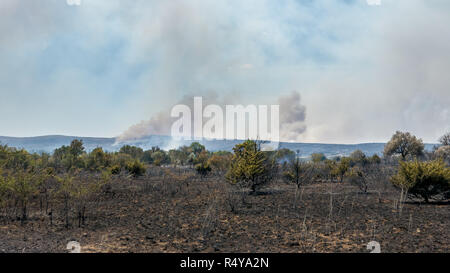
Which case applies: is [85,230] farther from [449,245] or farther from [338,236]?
[449,245]

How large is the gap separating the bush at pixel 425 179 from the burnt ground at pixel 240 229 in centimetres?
73

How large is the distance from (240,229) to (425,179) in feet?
30.9

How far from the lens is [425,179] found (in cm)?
1330

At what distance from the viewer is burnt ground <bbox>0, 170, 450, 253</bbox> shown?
688 cm

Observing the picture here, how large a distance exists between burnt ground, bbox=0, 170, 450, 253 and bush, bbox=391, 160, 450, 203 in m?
0.73

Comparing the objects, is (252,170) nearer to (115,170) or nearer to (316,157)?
(115,170)

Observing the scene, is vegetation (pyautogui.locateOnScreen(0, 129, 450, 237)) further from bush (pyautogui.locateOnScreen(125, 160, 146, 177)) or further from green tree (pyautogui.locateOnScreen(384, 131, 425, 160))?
green tree (pyautogui.locateOnScreen(384, 131, 425, 160))

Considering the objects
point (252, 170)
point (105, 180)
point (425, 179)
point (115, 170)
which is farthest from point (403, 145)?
point (105, 180)

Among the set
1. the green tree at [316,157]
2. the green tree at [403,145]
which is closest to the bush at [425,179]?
the green tree at [316,157]

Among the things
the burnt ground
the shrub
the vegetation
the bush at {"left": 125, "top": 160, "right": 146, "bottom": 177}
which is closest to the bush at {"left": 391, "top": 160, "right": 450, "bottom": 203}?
the vegetation

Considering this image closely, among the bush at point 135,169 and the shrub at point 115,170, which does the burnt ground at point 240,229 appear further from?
the bush at point 135,169
